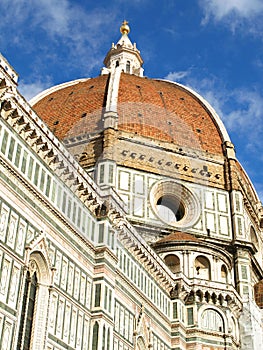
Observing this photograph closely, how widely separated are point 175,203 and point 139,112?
797cm

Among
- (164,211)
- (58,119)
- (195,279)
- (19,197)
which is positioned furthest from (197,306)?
(58,119)

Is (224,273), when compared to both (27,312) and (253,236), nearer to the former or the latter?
(253,236)

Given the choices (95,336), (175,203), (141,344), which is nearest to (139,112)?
(175,203)

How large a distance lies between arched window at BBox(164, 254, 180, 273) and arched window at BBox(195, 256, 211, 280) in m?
1.15

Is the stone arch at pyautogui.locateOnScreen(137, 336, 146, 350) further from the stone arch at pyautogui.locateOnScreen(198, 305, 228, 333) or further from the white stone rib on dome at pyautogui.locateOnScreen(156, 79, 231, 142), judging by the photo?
the white stone rib on dome at pyautogui.locateOnScreen(156, 79, 231, 142)

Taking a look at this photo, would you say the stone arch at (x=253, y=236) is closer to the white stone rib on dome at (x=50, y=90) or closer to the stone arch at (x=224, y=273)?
the stone arch at (x=224, y=273)

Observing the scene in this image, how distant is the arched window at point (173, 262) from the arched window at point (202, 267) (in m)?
1.15

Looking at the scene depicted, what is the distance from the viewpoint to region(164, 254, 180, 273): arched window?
3553 cm

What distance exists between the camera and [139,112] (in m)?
46.6

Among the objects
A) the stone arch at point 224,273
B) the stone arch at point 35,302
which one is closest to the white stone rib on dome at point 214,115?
the stone arch at point 224,273

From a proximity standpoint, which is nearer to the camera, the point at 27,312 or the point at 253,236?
the point at 27,312

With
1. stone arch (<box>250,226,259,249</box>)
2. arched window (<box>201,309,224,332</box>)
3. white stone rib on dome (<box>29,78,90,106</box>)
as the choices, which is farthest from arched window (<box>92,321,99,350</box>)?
white stone rib on dome (<box>29,78,90,106</box>)

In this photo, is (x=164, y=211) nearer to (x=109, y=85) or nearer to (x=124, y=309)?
(x=109, y=85)

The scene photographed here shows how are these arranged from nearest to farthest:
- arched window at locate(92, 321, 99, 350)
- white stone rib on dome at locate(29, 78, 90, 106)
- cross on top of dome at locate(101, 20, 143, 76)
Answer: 1. arched window at locate(92, 321, 99, 350)
2. white stone rib on dome at locate(29, 78, 90, 106)
3. cross on top of dome at locate(101, 20, 143, 76)
